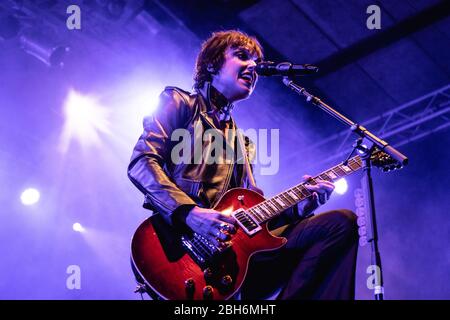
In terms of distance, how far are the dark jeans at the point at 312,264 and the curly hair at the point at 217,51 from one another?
1.50 meters

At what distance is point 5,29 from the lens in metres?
7.18

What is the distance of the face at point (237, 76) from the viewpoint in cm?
347

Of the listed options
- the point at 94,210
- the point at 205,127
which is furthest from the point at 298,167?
the point at 205,127

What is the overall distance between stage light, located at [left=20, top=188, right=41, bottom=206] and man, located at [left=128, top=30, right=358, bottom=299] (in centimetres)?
671

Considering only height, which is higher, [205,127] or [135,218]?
[135,218]

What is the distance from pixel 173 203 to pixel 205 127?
0.84 m

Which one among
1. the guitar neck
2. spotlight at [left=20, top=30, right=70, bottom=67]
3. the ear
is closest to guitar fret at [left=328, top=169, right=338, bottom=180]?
the guitar neck

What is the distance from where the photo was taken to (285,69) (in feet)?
10.8

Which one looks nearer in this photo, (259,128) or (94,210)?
(259,128)

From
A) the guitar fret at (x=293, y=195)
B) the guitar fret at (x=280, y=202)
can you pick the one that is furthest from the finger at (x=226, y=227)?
the guitar fret at (x=293, y=195)

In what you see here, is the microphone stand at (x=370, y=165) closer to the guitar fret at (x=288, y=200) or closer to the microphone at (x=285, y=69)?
the microphone at (x=285, y=69)

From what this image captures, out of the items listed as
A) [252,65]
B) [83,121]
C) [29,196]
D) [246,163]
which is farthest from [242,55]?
[29,196]

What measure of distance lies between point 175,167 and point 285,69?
1004 mm

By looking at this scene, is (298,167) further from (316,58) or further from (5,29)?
(5,29)
